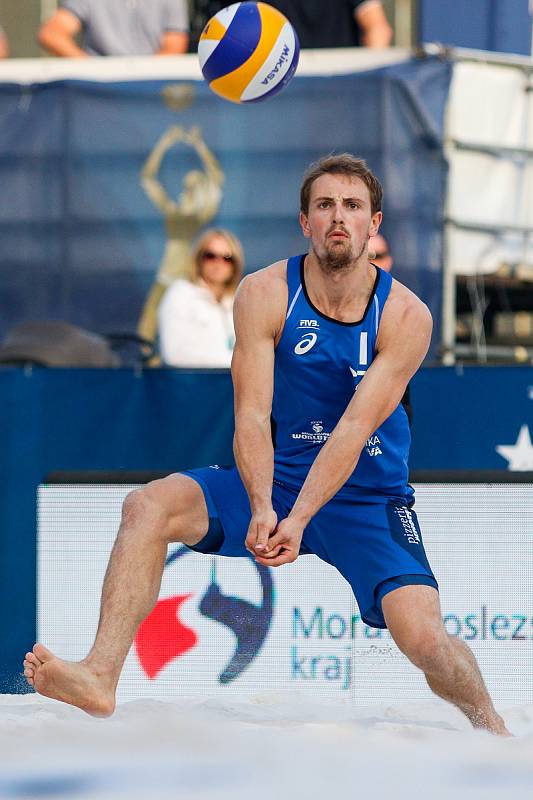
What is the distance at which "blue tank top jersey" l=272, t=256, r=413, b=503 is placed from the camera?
4527 millimetres

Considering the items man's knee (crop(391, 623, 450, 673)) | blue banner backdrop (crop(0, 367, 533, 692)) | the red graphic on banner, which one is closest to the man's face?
man's knee (crop(391, 623, 450, 673))

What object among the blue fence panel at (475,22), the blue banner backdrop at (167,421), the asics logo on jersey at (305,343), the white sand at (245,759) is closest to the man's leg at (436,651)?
the white sand at (245,759)

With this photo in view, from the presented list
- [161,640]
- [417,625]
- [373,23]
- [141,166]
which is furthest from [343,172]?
[373,23]

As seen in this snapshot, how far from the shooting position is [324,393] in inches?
180

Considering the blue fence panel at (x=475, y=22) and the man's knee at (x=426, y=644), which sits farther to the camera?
the blue fence panel at (x=475, y=22)

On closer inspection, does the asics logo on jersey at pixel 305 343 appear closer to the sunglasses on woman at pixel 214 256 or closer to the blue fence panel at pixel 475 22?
the sunglasses on woman at pixel 214 256

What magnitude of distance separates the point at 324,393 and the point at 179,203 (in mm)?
3662

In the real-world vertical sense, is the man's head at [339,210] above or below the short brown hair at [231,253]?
above

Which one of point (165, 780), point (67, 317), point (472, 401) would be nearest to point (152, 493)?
point (165, 780)

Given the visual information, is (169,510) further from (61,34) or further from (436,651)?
(61,34)

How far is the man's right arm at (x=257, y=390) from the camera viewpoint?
14.2ft

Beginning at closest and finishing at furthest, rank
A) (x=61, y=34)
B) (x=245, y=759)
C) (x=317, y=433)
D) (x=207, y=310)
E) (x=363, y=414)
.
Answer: (x=245, y=759), (x=363, y=414), (x=317, y=433), (x=207, y=310), (x=61, y=34)

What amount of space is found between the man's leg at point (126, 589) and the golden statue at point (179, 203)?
11.5ft

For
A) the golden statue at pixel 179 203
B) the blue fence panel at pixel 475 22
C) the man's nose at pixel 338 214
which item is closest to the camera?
the man's nose at pixel 338 214
